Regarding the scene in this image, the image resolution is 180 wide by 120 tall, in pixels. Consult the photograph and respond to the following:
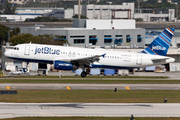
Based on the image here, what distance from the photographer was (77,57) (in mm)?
58562

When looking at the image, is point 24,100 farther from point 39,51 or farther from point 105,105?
point 105,105

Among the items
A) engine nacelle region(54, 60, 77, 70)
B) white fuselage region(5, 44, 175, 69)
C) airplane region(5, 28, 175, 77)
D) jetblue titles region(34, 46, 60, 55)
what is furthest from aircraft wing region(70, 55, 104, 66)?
jetblue titles region(34, 46, 60, 55)

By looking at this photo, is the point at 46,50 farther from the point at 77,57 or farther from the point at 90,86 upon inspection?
the point at 90,86

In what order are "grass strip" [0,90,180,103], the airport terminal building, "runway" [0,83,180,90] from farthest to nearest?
1. the airport terminal building
2. "runway" [0,83,180,90]
3. "grass strip" [0,90,180,103]

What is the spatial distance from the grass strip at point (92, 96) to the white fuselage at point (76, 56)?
17.2 feet

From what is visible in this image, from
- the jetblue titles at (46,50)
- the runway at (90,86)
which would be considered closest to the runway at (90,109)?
the jetblue titles at (46,50)

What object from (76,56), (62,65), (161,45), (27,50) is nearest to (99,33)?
(161,45)

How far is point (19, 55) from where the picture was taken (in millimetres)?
58281

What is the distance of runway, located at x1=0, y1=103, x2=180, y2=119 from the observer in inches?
1753

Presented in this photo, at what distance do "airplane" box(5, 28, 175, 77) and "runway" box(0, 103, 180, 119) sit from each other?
8.43m

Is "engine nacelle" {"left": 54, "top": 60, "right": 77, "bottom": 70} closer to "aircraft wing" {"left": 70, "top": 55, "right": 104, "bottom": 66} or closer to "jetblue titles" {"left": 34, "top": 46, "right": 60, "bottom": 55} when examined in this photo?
"aircraft wing" {"left": 70, "top": 55, "right": 104, "bottom": 66}

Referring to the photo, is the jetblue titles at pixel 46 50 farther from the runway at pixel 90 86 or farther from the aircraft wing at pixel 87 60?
the runway at pixel 90 86

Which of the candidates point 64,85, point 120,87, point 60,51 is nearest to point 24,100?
point 60,51

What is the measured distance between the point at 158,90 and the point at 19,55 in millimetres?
27181
